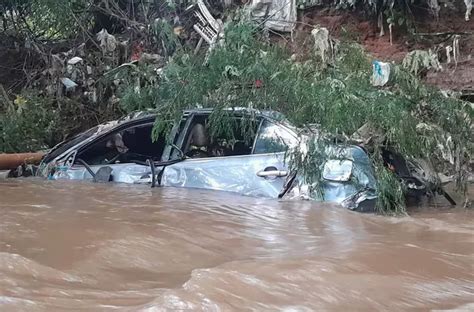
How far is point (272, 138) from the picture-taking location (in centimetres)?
569

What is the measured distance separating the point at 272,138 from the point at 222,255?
2237 mm

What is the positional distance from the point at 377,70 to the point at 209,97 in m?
1.63

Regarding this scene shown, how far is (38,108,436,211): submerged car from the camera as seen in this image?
5312 millimetres

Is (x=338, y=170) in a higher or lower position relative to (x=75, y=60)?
lower

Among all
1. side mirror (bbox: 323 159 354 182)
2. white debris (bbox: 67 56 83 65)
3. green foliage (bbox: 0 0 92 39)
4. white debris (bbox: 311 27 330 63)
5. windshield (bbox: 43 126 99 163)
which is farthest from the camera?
white debris (bbox: 67 56 83 65)

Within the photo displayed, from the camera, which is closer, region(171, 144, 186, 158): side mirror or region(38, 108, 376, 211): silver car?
region(38, 108, 376, 211): silver car

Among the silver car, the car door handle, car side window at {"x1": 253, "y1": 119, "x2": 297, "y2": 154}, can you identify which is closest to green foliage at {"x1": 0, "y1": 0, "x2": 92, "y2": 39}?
the silver car

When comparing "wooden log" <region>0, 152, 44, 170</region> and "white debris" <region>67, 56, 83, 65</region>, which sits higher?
"white debris" <region>67, 56, 83, 65</region>

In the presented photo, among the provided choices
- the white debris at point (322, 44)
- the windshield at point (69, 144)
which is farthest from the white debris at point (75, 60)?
the white debris at point (322, 44)

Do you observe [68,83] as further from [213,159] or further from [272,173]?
[272,173]

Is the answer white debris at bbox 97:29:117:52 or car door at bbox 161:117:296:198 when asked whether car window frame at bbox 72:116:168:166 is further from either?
white debris at bbox 97:29:117:52

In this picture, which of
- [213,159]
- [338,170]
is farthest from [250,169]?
[338,170]

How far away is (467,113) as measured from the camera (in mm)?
5750

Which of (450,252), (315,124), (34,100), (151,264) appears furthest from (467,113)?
(34,100)
